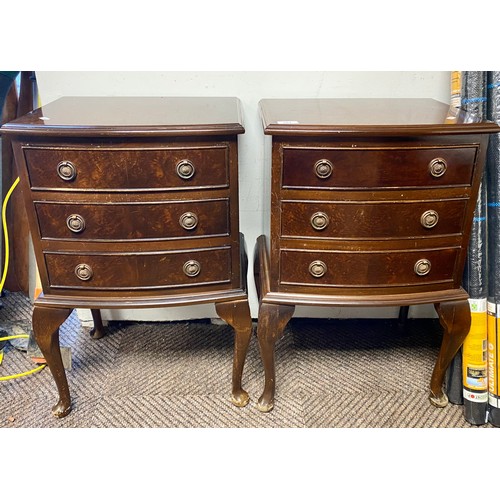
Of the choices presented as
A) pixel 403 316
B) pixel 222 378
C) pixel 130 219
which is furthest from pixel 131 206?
pixel 403 316

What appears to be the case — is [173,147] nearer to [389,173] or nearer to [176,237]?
[176,237]

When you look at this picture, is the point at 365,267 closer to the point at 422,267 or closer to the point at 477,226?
the point at 422,267

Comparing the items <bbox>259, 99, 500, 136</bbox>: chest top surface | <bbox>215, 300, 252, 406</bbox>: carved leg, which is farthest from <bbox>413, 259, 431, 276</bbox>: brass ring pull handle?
<bbox>215, 300, 252, 406</bbox>: carved leg

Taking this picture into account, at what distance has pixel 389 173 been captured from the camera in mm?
1117

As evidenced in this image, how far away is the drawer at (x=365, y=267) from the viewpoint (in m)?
1.20

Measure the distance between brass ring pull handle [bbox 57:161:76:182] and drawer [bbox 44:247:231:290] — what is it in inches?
8.3

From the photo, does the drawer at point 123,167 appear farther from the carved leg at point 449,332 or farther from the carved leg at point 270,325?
the carved leg at point 449,332

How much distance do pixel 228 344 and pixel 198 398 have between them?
0.30 meters

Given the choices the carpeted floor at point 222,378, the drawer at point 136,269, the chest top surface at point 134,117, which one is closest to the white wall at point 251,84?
the chest top surface at point 134,117

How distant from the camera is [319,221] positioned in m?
1.16

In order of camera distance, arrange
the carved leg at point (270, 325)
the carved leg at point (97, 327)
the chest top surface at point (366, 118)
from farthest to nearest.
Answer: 1. the carved leg at point (97, 327)
2. the carved leg at point (270, 325)
3. the chest top surface at point (366, 118)

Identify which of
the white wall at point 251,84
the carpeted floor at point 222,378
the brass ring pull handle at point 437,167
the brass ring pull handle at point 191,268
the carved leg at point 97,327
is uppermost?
the white wall at point 251,84

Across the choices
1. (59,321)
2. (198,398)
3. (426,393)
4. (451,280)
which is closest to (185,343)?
(198,398)

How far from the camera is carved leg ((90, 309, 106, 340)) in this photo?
5.74ft
